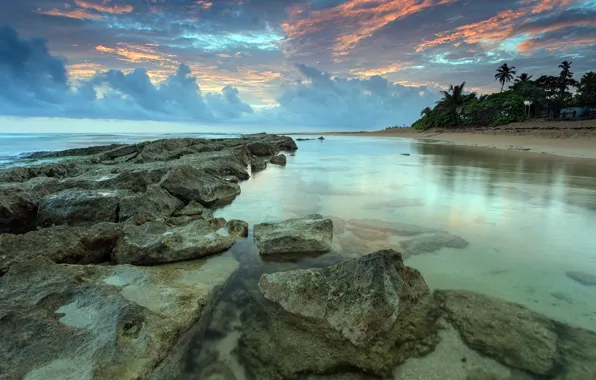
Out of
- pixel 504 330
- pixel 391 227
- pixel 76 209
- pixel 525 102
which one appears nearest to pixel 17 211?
pixel 76 209

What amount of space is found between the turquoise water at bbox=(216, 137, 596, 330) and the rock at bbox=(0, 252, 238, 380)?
2.78m

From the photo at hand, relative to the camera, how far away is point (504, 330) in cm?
305

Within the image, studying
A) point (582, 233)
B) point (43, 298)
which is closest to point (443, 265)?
point (582, 233)

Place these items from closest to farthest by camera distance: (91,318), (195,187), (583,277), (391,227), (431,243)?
1. (91,318)
2. (583,277)
3. (431,243)
4. (391,227)
5. (195,187)

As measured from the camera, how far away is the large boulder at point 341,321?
2.73m

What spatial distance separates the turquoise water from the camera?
389 centimetres

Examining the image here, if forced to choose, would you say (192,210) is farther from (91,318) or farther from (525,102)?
(525,102)

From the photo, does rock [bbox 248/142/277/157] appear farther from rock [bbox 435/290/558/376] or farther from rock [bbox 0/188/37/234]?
rock [bbox 435/290/558/376]

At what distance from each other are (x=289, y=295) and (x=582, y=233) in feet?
18.0

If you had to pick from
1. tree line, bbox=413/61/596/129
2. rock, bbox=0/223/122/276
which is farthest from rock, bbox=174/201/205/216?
tree line, bbox=413/61/596/129

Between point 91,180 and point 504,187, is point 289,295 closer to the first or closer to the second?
point 91,180

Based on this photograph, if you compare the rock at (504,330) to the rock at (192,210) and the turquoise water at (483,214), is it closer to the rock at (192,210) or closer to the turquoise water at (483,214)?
the turquoise water at (483,214)

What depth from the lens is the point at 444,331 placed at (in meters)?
3.07

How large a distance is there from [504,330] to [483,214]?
14.3 feet
